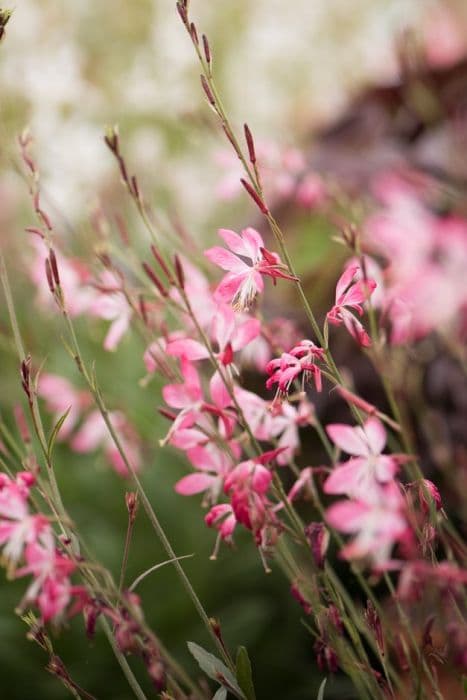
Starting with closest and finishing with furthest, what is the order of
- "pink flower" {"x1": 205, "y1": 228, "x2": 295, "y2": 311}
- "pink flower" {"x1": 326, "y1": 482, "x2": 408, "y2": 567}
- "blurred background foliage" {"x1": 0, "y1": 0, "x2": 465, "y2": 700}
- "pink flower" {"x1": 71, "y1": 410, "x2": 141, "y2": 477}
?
"pink flower" {"x1": 326, "y1": 482, "x2": 408, "y2": 567}, "pink flower" {"x1": 205, "y1": 228, "x2": 295, "y2": 311}, "pink flower" {"x1": 71, "y1": 410, "x2": 141, "y2": 477}, "blurred background foliage" {"x1": 0, "y1": 0, "x2": 465, "y2": 700}

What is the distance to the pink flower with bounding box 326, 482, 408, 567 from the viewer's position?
304 mm

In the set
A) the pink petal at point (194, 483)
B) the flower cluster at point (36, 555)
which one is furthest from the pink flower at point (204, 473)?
the flower cluster at point (36, 555)

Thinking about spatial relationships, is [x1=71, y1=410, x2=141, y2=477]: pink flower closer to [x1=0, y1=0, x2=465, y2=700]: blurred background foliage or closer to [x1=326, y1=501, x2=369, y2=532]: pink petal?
[x1=0, y1=0, x2=465, y2=700]: blurred background foliage

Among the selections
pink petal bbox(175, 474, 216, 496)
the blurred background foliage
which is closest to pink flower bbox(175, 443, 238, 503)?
pink petal bbox(175, 474, 216, 496)

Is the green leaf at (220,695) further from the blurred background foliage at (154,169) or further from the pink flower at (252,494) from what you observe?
the blurred background foliage at (154,169)

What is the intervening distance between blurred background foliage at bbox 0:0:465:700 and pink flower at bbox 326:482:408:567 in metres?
0.35

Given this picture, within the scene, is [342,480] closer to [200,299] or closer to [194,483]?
[194,483]

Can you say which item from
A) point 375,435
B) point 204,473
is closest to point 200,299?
point 204,473

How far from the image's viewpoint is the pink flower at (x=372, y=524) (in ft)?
1.00

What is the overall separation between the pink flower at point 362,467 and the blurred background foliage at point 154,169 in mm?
310

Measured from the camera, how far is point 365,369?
1.07 m

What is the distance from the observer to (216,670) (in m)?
0.44

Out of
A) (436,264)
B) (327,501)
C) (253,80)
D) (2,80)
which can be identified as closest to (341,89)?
(253,80)

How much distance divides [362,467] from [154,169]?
2014mm
